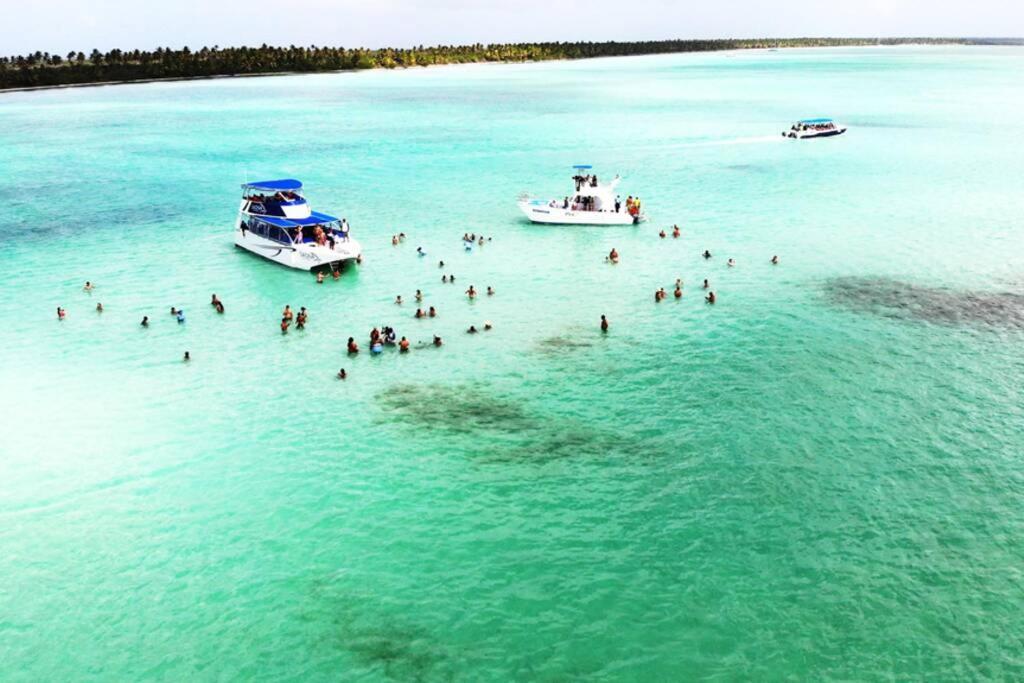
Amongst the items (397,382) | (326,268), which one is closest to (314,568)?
(397,382)

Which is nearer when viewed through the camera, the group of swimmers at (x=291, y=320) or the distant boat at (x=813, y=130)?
the group of swimmers at (x=291, y=320)

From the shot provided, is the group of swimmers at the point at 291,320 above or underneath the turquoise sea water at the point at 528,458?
above

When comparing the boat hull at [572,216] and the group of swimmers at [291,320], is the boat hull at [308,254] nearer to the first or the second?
the group of swimmers at [291,320]

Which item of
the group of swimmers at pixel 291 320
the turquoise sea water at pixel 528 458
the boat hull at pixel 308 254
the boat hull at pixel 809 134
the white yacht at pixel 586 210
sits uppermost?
the boat hull at pixel 809 134

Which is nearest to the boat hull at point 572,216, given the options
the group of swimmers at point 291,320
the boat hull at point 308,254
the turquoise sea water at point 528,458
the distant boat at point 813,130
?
the turquoise sea water at point 528,458

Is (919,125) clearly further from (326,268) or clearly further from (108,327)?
(108,327)

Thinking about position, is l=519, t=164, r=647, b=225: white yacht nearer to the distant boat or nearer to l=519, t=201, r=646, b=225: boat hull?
l=519, t=201, r=646, b=225: boat hull

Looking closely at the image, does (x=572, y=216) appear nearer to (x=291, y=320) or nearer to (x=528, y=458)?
(x=291, y=320)
